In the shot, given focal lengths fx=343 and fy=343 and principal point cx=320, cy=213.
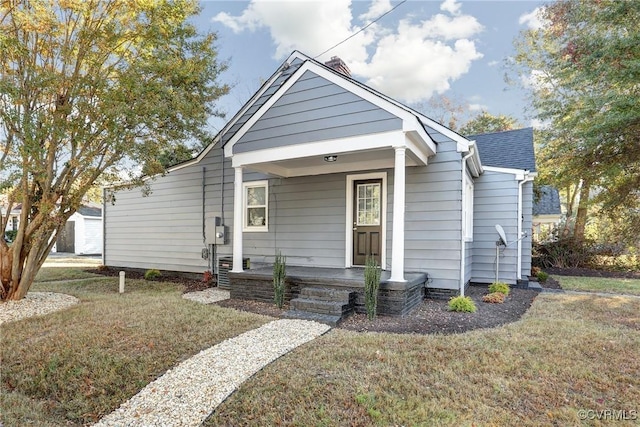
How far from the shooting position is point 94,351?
12.9ft

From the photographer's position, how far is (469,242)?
7.93 metres

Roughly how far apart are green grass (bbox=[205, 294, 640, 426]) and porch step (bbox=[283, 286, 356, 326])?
74 cm

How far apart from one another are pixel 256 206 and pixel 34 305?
4.77 m

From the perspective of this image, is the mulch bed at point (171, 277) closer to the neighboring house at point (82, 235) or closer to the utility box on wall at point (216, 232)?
the utility box on wall at point (216, 232)

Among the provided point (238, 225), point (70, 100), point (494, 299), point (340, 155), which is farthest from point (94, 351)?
point (494, 299)

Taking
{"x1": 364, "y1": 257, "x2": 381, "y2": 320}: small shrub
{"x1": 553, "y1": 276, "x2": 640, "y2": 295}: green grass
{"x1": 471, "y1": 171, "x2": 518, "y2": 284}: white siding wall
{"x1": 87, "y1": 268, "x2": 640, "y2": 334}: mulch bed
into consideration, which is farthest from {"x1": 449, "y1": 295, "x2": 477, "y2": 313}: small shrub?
{"x1": 553, "y1": 276, "x2": 640, "y2": 295}: green grass

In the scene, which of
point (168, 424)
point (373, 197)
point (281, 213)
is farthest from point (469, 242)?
point (168, 424)

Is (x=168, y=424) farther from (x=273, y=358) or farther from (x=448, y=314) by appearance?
(x=448, y=314)

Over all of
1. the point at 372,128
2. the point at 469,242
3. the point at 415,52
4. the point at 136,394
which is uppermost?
the point at 415,52

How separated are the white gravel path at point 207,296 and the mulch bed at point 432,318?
1.11 ft

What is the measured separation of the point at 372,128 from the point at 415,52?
10144 millimetres

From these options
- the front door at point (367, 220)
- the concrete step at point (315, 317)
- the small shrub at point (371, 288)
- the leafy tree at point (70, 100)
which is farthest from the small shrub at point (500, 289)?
the leafy tree at point (70, 100)

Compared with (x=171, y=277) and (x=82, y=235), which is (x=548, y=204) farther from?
(x=82, y=235)

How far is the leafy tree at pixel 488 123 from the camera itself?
67.5ft
